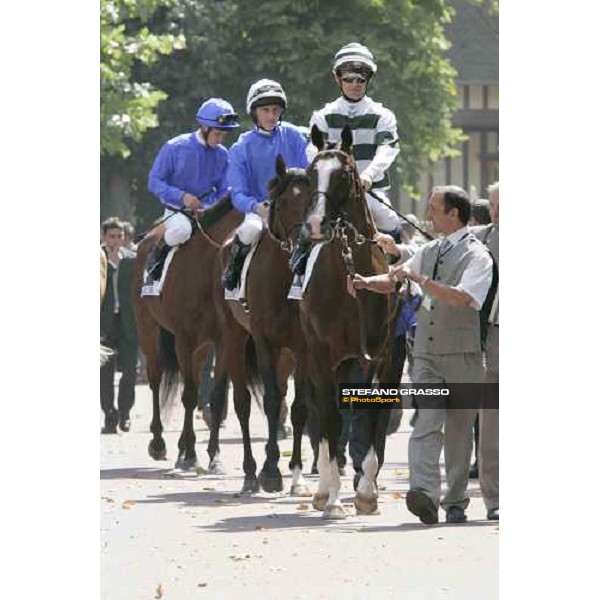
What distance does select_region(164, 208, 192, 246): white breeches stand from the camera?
70.9 ft

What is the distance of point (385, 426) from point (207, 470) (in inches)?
127

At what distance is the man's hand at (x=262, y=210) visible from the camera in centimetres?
1911

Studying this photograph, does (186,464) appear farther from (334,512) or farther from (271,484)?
(334,512)

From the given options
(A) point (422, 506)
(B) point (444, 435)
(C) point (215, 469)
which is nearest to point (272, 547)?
(A) point (422, 506)

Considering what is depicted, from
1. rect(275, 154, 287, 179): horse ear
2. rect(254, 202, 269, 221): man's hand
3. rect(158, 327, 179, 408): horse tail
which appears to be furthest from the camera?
rect(158, 327, 179, 408): horse tail

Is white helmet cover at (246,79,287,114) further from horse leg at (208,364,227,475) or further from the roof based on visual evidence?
horse leg at (208,364,227,475)

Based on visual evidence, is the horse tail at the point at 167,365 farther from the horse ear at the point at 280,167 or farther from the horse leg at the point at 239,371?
the horse ear at the point at 280,167

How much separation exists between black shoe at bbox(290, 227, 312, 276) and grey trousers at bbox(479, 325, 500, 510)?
1.52 m

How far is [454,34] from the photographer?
25625mm

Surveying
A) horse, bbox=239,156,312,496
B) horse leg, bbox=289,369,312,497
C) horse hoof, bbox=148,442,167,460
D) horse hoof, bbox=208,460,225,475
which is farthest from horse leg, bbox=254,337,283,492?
horse hoof, bbox=148,442,167,460

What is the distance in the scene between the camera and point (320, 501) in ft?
57.1
